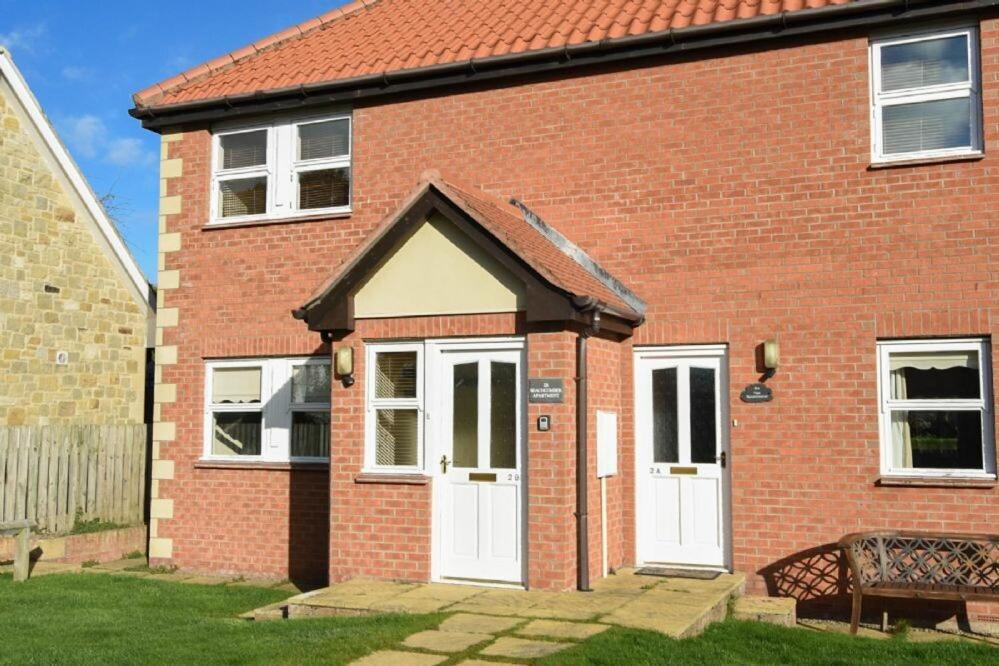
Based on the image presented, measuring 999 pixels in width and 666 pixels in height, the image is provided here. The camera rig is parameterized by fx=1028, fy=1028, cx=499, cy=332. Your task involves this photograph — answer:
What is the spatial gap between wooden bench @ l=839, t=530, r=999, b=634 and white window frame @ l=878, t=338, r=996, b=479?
0.66 m

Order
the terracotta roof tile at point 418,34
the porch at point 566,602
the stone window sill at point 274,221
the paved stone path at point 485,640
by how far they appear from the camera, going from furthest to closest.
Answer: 1. the stone window sill at point 274,221
2. the terracotta roof tile at point 418,34
3. the porch at point 566,602
4. the paved stone path at point 485,640

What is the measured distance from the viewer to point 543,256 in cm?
1003

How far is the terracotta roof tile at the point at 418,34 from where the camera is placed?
449 inches

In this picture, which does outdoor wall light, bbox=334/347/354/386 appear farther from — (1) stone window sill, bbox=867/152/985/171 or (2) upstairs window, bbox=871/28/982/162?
(2) upstairs window, bbox=871/28/982/162

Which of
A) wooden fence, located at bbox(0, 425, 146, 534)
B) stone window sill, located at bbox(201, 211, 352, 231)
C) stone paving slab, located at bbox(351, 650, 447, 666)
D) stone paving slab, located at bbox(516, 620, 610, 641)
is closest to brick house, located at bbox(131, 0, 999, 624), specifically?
stone window sill, located at bbox(201, 211, 352, 231)

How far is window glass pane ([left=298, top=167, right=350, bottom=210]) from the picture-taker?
41.5ft

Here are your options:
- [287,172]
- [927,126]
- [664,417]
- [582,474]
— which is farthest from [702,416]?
[287,172]

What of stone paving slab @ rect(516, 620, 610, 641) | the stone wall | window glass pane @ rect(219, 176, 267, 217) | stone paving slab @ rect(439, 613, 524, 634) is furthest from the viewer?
the stone wall

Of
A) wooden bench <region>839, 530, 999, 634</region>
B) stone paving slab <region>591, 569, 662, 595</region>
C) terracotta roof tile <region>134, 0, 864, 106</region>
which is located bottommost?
stone paving slab <region>591, 569, 662, 595</region>

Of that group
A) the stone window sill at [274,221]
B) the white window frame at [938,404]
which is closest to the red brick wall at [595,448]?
the white window frame at [938,404]

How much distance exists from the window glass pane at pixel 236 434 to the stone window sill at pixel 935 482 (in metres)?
7.16

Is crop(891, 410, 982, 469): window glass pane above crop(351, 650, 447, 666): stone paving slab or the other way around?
above

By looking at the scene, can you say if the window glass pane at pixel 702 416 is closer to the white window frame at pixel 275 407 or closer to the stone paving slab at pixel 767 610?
the stone paving slab at pixel 767 610

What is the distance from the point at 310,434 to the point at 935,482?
6.85m
